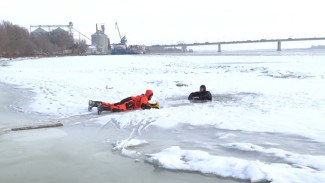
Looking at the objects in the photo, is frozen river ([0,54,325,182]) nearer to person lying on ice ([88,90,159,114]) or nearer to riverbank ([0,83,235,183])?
riverbank ([0,83,235,183])

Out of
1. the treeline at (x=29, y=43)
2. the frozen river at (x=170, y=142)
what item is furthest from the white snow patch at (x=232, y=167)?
the treeline at (x=29, y=43)

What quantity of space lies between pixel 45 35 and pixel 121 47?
2308 centimetres

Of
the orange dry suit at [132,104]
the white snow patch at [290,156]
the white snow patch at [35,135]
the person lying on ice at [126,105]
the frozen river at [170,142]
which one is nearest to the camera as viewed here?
the frozen river at [170,142]

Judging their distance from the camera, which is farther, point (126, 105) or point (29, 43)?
point (29, 43)

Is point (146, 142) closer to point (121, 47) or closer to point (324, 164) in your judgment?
point (324, 164)

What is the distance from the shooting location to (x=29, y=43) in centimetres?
7912

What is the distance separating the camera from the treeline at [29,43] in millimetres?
68850

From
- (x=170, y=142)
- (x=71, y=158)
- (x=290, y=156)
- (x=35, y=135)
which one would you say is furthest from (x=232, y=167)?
(x=35, y=135)

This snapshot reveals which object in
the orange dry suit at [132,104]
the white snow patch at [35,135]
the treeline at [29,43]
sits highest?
the treeline at [29,43]

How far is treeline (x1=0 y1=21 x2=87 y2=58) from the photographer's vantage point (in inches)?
2711

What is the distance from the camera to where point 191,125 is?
270 inches

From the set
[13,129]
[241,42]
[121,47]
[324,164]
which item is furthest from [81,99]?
[241,42]

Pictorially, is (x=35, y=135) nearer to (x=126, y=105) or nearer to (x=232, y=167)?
(x=126, y=105)

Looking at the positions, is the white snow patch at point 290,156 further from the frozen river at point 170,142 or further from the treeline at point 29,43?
the treeline at point 29,43
